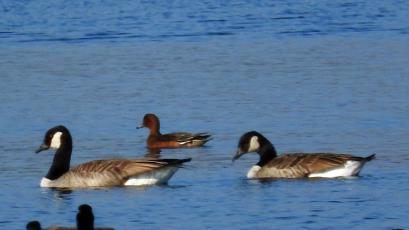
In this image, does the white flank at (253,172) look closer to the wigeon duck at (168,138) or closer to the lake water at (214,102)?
the lake water at (214,102)

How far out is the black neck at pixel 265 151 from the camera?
56.3 ft

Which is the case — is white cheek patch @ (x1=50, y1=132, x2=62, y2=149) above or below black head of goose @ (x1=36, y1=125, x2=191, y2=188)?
above

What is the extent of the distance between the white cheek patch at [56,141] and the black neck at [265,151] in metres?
2.32

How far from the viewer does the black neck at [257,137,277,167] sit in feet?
56.3

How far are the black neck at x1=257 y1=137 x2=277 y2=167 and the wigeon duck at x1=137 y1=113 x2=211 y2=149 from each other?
1903mm

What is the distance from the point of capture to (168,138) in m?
19.7

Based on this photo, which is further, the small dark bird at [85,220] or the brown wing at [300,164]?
the brown wing at [300,164]

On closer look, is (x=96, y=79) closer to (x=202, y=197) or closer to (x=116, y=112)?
(x=116, y=112)

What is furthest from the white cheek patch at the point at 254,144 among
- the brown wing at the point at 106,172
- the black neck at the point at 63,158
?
the black neck at the point at 63,158

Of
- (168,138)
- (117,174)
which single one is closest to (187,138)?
(168,138)

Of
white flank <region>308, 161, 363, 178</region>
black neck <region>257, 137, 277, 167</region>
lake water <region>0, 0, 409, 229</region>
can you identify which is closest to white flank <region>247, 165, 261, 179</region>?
lake water <region>0, 0, 409, 229</region>

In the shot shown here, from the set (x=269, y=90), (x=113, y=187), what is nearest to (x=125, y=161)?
(x=113, y=187)

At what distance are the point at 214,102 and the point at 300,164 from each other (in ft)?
20.3

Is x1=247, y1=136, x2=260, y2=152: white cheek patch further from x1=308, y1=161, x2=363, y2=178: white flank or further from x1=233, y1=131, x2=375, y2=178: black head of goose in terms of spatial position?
x1=308, y1=161, x2=363, y2=178: white flank
